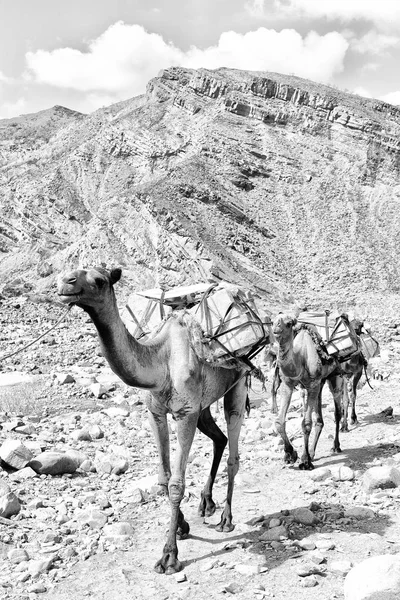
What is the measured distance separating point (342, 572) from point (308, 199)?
134 feet

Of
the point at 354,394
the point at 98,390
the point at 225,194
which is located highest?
the point at 225,194

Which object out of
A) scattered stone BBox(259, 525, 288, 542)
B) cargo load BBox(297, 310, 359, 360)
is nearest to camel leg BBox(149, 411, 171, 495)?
scattered stone BBox(259, 525, 288, 542)

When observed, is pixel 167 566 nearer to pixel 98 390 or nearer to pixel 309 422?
pixel 309 422

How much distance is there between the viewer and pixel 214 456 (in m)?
→ 6.50

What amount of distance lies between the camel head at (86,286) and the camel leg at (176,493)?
1520 mm

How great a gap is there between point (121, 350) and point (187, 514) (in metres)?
2.57

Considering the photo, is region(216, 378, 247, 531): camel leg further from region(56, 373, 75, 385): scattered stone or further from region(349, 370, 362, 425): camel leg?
region(56, 373, 75, 385): scattered stone

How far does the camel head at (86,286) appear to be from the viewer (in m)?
4.27

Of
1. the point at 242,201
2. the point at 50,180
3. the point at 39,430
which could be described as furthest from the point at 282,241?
the point at 39,430

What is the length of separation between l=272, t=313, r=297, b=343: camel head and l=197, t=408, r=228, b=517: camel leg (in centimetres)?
153

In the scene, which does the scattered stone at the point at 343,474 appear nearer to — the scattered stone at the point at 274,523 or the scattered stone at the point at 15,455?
the scattered stone at the point at 274,523

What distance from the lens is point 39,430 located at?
9742 mm

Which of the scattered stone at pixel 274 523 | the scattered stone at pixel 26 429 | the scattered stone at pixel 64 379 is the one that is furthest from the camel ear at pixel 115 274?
the scattered stone at pixel 64 379

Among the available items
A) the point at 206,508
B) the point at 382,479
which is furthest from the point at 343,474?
the point at 206,508
